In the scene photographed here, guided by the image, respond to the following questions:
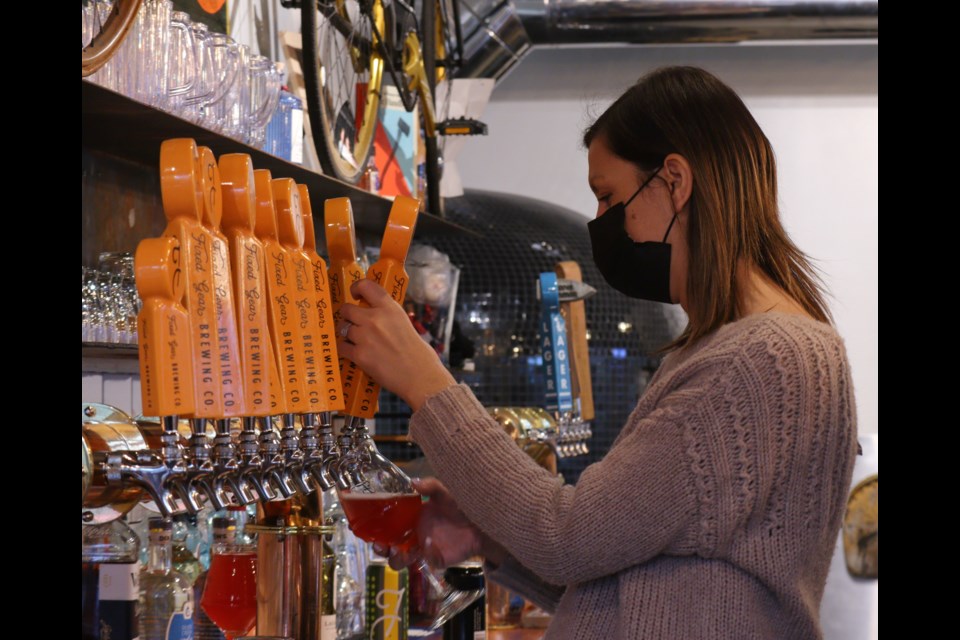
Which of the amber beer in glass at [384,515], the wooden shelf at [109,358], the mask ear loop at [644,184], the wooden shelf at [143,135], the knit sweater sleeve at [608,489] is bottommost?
Answer: the amber beer in glass at [384,515]

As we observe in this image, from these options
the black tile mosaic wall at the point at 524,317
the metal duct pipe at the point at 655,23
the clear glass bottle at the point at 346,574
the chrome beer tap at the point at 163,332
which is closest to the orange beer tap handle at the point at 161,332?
the chrome beer tap at the point at 163,332

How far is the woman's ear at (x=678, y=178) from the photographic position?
176 centimetres

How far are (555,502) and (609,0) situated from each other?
4457 millimetres

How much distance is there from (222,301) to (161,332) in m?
0.13

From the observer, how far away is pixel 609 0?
5.59 m

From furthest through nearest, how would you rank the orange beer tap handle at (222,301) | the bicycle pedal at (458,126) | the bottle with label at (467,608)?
the bicycle pedal at (458,126) → the bottle with label at (467,608) → the orange beer tap handle at (222,301)

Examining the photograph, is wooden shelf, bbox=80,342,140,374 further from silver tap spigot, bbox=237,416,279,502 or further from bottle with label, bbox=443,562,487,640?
bottle with label, bbox=443,562,487,640

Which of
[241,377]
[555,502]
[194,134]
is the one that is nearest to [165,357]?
[241,377]

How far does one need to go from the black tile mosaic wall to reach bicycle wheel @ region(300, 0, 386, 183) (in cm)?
105

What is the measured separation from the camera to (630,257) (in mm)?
1851

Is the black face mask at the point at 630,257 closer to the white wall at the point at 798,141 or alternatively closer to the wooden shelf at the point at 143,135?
the wooden shelf at the point at 143,135

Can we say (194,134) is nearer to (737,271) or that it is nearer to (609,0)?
(737,271)

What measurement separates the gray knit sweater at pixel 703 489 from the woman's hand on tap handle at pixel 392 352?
26 millimetres
